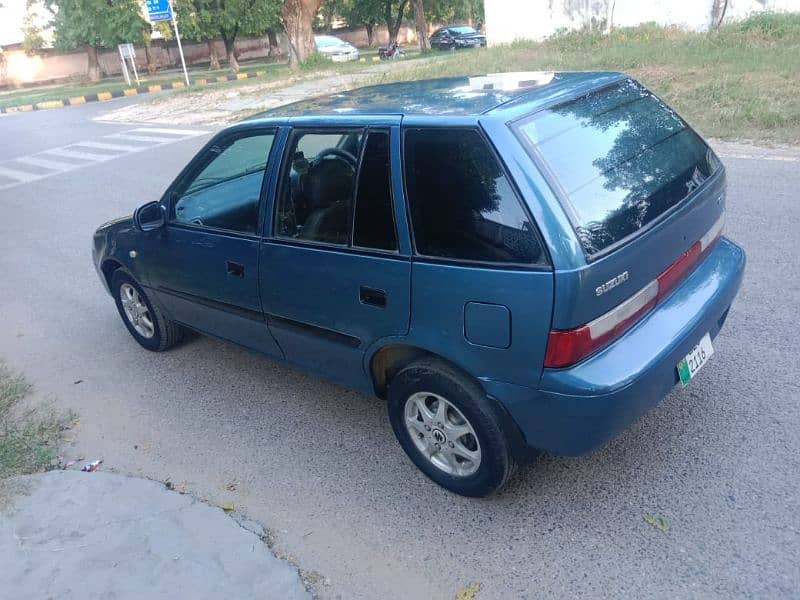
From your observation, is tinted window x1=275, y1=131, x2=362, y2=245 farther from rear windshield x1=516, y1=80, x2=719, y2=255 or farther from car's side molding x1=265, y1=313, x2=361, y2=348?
rear windshield x1=516, y1=80, x2=719, y2=255

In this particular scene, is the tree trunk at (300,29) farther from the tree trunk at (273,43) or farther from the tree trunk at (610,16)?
the tree trunk at (273,43)

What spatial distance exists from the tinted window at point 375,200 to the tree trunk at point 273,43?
46722 mm

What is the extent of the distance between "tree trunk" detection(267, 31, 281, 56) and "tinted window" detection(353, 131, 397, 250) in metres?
46.7

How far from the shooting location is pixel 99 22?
3164 centimetres

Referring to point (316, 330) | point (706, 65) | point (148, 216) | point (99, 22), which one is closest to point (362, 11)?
point (99, 22)

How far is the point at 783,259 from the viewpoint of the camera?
16.4ft

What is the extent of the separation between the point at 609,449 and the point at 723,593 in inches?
36.5

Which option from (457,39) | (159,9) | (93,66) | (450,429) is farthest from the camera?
(93,66)

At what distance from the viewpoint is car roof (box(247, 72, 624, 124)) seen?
9.52ft

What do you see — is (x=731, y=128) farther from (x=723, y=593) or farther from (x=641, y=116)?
(x=723, y=593)

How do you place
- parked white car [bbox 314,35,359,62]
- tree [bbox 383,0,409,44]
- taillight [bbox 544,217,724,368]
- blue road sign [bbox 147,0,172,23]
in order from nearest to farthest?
taillight [bbox 544,217,724,368] → blue road sign [bbox 147,0,172,23] → parked white car [bbox 314,35,359,62] → tree [bbox 383,0,409,44]

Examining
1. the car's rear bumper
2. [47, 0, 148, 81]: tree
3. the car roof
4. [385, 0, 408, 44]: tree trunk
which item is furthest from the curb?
the car's rear bumper

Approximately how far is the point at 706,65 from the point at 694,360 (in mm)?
11222

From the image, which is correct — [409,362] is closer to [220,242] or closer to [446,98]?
[446,98]
